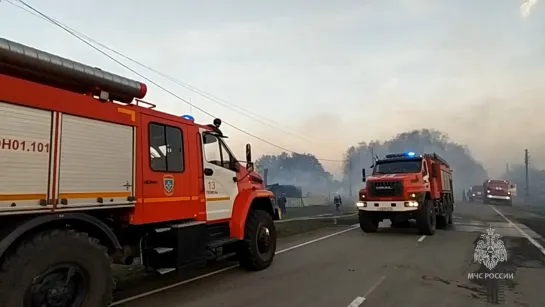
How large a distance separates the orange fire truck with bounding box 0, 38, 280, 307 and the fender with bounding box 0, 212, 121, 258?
1 centimetres

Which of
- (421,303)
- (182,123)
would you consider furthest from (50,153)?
(421,303)

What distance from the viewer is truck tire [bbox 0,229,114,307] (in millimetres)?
4324

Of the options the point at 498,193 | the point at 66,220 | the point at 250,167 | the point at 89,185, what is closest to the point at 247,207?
the point at 250,167

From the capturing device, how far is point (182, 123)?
732cm

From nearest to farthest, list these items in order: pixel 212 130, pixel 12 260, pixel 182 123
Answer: pixel 12 260 → pixel 182 123 → pixel 212 130

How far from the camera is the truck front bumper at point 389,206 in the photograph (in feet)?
46.5

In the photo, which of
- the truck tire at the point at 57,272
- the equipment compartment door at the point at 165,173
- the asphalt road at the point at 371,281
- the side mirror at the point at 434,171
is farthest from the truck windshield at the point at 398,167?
the truck tire at the point at 57,272

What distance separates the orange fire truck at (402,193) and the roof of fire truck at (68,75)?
10385mm

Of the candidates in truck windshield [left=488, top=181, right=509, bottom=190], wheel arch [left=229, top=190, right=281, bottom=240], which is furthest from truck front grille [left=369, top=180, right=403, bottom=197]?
truck windshield [left=488, top=181, right=509, bottom=190]

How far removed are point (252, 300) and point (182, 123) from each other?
3.36 metres

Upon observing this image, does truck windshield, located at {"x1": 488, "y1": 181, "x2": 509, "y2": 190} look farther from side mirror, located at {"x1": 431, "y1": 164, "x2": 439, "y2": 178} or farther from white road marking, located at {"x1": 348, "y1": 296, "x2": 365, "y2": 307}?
white road marking, located at {"x1": 348, "y1": 296, "x2": 365, "y2": 307}

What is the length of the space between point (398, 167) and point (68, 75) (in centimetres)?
1312

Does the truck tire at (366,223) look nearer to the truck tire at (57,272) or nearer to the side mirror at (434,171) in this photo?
the side mirror at (434,171)

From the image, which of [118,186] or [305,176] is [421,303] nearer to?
[118,186]
